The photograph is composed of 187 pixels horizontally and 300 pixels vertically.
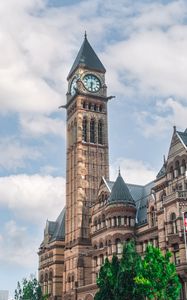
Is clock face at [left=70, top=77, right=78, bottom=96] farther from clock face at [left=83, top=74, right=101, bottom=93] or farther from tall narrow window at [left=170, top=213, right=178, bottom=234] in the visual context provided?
tall narrow window at [left=170, top=213, right=178, bottom=234]

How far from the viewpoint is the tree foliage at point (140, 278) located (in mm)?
44625

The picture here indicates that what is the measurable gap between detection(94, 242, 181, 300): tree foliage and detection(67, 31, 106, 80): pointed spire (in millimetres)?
57039

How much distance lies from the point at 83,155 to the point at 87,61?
21.2 m

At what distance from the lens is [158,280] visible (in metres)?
44.8

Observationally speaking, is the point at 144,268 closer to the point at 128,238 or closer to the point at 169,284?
the point at 169,284

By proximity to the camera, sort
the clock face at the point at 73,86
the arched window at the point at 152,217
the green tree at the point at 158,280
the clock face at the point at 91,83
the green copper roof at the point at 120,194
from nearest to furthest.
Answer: the green tree at the point at 158,280 → the arched window at the point at 152,217 → the green copper roof at the point at 120,194 → the clock face at the point at 91,83 → the clock face at the point at 73,86

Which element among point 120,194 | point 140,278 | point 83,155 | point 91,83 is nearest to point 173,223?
point 140,278

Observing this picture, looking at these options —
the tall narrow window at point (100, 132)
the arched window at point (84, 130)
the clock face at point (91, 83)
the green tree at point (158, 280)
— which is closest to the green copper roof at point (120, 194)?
the arched window at point (84, 130)

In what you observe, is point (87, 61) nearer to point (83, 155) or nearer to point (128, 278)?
point (83, 155)

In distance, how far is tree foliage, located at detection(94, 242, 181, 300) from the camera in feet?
146

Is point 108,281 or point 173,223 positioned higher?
point 173,223

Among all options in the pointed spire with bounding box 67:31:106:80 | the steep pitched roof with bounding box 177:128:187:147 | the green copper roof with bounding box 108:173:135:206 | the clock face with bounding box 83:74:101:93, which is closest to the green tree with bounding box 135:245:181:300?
the steep pitched roof with bounding box 177:128:187:147

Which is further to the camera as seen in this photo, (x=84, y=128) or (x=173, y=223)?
(x=84, y=128)

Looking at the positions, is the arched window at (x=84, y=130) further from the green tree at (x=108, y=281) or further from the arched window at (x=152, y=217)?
the green tree at (x=108, y=281)
